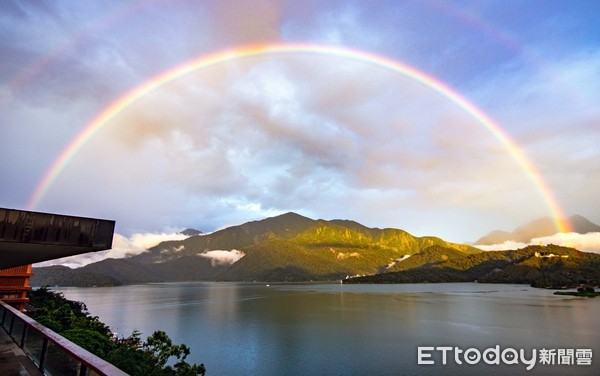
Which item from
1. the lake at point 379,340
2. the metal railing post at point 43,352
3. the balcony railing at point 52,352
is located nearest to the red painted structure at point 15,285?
the lake at point 379,340

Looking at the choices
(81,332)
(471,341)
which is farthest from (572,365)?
(81,332)

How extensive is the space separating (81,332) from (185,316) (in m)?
76.1

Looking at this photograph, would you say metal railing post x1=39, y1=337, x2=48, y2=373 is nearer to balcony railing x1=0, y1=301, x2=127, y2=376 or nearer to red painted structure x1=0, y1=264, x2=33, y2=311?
balcony railing x1=0, y1=301, x2=127, y2=376

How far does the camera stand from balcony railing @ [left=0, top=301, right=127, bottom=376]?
4816mm

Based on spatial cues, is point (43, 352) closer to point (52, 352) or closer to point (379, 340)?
point (52, 352)

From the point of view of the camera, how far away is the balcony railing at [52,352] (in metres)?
4.82

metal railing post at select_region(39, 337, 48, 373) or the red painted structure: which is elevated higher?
metal railing post at select_region(39, 337, 48, 373)

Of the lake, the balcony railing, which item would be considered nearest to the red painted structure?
the lake

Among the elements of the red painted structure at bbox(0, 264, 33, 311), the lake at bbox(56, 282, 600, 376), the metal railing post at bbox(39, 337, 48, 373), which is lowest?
the lake at bbox(56, 282, 600, 376)

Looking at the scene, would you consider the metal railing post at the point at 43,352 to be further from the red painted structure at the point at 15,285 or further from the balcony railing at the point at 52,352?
the red painted structure at the point at 15,285

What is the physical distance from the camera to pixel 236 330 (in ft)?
234

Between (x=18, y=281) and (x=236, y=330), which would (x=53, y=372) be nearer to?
(x=18, y=281)

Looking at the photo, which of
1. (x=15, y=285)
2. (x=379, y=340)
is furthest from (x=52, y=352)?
(x=379, y=340)

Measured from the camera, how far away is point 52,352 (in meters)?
6.85
